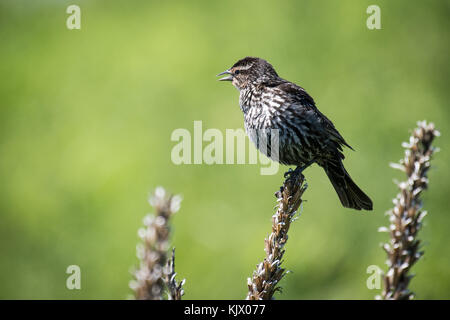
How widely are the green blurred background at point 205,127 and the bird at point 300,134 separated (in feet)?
8.35

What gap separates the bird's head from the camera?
17.5 feet

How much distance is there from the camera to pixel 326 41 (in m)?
8.58

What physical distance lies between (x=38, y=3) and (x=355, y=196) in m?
9.00

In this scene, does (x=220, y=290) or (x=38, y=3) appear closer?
(x=220, y=290)

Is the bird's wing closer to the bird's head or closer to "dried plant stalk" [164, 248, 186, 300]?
the bird's head

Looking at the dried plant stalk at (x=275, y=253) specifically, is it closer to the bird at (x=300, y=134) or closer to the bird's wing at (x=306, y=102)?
the bird at (x=300, y=134)

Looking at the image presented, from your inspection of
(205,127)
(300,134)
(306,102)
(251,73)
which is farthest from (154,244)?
(205,127)

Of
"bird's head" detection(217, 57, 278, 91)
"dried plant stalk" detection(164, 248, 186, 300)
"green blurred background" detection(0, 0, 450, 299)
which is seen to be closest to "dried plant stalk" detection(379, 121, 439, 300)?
"dried plant stalk" detection(164, 248, 186, 300)

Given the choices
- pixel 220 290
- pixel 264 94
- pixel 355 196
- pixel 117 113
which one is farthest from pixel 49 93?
pixel 355 196

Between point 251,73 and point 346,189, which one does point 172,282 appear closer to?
point 346,189

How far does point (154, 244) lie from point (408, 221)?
0.97 metres

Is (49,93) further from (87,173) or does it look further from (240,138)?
(240,138)

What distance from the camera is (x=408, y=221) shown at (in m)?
1.76
